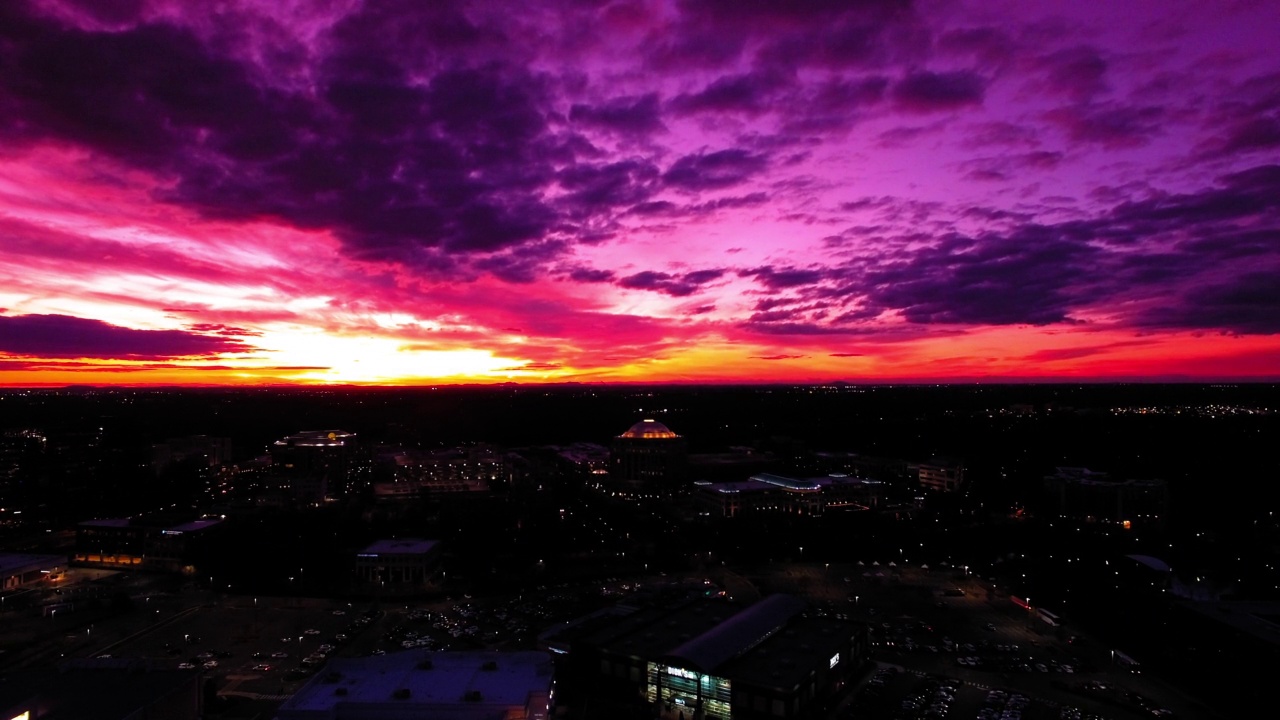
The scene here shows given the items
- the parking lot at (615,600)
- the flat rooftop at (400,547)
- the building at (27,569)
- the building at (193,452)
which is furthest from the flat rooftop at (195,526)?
the building at (193,452)

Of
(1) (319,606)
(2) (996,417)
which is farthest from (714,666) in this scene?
(2) (996,417)

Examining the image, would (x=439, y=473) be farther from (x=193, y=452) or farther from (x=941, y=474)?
(x=941, y=474)

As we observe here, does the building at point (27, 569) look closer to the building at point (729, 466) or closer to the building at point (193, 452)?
the building at point (193, 452)

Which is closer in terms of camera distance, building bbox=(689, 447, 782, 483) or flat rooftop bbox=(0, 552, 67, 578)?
flat rooftop bbox=(0, 552, 67, 578)

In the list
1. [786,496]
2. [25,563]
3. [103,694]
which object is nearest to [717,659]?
[103,694]

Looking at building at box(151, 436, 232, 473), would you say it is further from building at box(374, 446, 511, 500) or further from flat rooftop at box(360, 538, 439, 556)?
flat rooftop at box(360, 538, 439, 556)

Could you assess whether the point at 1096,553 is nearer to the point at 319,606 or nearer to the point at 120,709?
the point at 319,606

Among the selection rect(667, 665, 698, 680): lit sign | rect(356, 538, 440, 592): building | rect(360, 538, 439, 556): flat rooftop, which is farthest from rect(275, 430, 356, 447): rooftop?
rect(667, 665, 698, 680): lit sign
